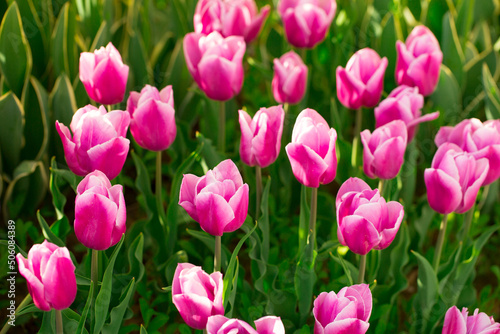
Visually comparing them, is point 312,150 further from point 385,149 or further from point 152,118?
point 152,118

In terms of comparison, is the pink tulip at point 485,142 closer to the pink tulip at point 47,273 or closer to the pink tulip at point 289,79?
the pink tulip at point 289,79

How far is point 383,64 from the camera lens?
159cm

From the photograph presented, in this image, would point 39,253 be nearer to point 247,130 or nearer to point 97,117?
point 97,117

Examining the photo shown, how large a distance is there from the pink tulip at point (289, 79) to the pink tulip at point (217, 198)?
47cm

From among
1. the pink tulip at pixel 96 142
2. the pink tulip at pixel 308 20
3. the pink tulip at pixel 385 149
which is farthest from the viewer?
the pink tulip at pixel 308 20

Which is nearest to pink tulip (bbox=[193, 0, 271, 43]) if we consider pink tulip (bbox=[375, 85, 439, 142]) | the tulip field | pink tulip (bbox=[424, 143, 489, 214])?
the tulip field

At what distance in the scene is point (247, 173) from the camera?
1.88 metres

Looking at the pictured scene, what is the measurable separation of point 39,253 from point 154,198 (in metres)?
0.61

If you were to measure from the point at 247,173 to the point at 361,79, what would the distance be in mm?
434

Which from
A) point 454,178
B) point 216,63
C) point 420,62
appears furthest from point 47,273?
point 420,62

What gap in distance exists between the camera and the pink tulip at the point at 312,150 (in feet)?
4.21

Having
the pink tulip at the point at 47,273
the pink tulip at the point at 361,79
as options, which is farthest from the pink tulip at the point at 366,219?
the pink tulip at the point at 47,273

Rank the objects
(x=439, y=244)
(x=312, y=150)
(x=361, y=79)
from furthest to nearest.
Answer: (x=361, y=79)
(x=439, y=244)
(x=312, y=150)

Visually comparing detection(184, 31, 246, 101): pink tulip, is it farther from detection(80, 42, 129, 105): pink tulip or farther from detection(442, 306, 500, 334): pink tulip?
detection(442, 306, 500, 334): pink tulip
